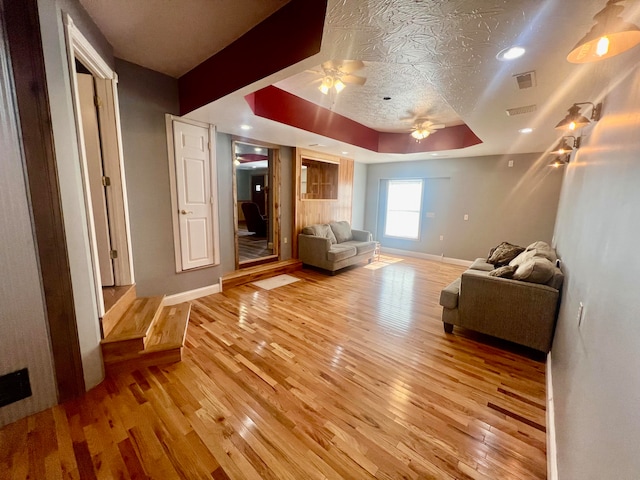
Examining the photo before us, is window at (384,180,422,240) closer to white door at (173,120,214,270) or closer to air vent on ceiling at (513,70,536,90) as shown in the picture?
air vent on ceiling at (513,70,536,90)

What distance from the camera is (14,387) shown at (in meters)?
1.50

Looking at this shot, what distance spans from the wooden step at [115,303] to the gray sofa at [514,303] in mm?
3046

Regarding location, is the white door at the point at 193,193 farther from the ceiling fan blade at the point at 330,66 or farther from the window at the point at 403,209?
the window at the point at 403,209

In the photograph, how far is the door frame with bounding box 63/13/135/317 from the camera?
1.83 metres

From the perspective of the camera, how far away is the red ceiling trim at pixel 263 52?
1.59 m

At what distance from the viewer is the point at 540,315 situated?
221 cm

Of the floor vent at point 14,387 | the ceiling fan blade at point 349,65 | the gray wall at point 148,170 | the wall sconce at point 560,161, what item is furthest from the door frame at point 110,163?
the wall sconce at point 560,161

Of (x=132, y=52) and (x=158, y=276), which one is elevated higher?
(x=132, y=52)

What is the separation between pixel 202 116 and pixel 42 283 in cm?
221

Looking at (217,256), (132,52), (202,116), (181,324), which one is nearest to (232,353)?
(181,324)

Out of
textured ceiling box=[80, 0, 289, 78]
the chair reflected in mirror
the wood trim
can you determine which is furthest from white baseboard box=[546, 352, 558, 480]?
the chair reflected in mirror

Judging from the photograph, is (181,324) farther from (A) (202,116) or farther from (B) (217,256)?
(A) (202,116)

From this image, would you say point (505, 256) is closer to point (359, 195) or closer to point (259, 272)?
point (259, 272)

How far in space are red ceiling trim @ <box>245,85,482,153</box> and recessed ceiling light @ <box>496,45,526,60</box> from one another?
2.07 m
